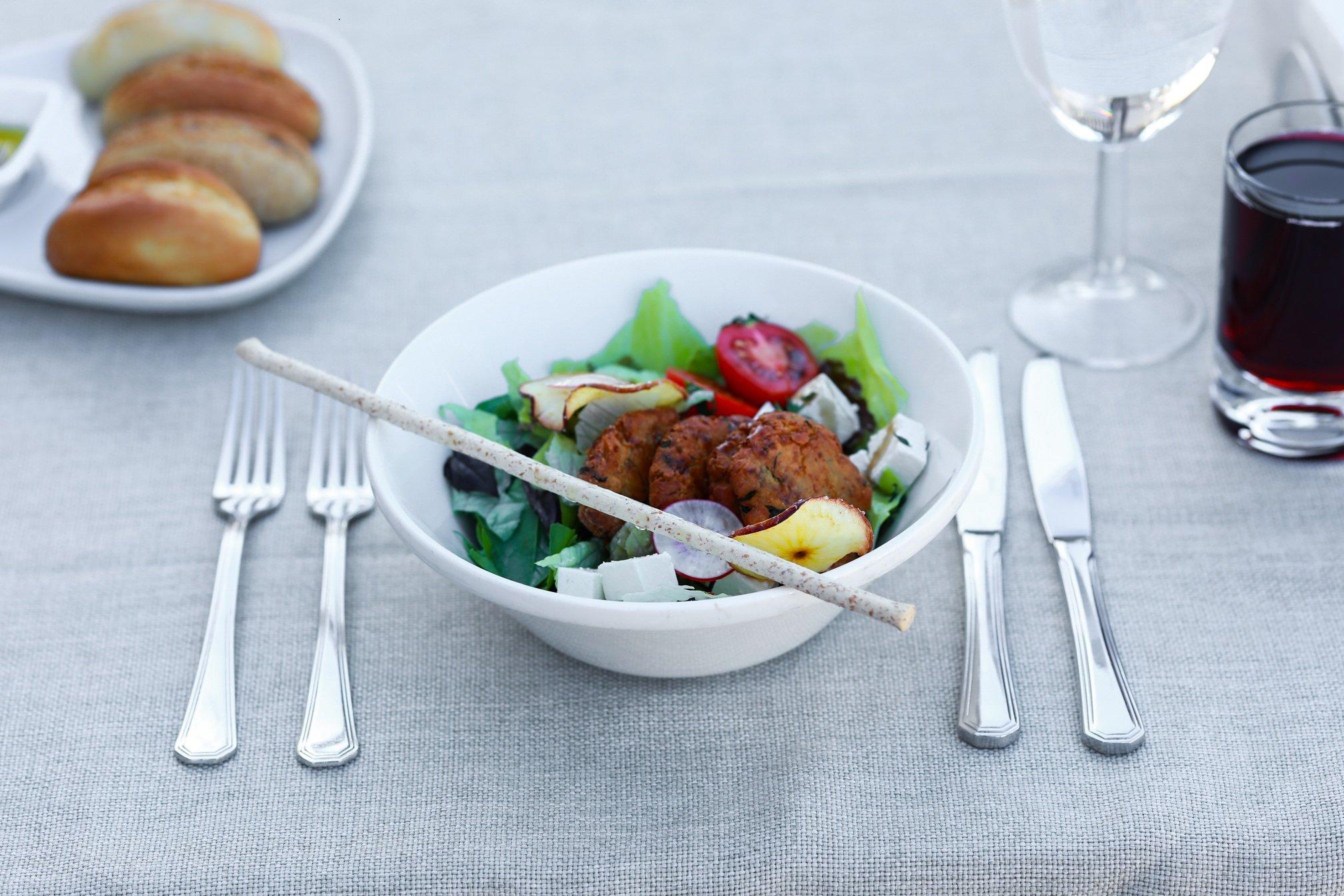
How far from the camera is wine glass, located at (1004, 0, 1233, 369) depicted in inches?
40.2

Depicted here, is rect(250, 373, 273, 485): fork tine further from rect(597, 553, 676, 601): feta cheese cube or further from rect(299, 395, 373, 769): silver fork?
rect(597, 553, 676, 601): feta cheese cube

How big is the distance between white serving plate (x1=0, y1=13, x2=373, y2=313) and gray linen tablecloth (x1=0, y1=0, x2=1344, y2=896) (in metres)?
0.05

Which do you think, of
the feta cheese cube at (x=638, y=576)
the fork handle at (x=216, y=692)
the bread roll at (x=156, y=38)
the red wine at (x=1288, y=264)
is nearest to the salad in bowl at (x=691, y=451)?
the feta cheese cube at (x=638, y=576)

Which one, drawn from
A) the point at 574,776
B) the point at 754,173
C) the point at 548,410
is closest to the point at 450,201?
the point at 754,173

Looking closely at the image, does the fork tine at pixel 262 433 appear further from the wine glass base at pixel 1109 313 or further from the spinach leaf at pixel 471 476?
the wine glass base at pixel 1109 313

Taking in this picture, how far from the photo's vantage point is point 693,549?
816 mm

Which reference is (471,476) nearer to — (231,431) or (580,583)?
(580,583)

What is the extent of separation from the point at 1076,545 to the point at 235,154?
3.41 feet

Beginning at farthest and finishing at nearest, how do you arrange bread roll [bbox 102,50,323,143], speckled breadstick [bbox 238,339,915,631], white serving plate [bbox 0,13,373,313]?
1. bread roll [bbox 102,50,323,143]
2. white serving plate [bbox 0,13,373,313]
3. speckled breadstick [bbox 238,339,915,631]

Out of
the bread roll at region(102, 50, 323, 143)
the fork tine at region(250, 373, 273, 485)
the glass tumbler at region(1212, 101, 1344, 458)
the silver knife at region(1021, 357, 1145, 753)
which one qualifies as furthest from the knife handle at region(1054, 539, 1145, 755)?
the bread roll at region(102, 50, 323, 143)

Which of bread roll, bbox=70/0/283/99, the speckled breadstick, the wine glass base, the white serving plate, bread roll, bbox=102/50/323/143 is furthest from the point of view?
bread roll, bbox=70/0/283/99

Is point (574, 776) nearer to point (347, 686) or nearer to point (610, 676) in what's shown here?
point (610, 676)

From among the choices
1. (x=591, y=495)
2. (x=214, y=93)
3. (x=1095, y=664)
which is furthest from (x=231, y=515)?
(x=1095, y=664)

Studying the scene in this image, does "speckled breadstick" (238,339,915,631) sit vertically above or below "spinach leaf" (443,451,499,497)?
above
